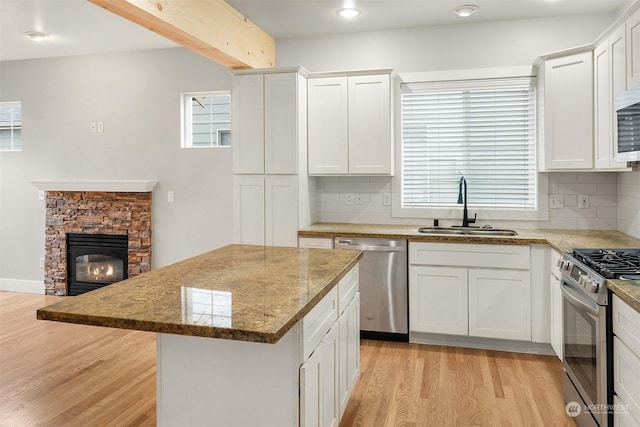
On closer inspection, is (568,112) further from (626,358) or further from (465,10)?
(626,358)

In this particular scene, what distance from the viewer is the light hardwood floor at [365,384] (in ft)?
8.38

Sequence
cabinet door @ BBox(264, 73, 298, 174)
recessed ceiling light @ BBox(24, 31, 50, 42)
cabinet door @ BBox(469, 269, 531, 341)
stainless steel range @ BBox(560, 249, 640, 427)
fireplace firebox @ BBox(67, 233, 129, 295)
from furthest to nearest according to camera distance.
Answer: fireplace firebox @ BBox(67, 233, 129, 295), recessed ceiling light @ BBox(24, 31, 50, 42), cabinet door @ BBox(264, 73, 298, 174), cabinet door @ BBox(469, 269, 531, 341), stainless steel range @ BBox(560, 249, 640, 427)

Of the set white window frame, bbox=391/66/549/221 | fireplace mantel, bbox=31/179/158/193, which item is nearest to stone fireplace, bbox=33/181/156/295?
fireplace mantel, bbox=31/179/158/193

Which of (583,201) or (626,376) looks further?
(583,201)

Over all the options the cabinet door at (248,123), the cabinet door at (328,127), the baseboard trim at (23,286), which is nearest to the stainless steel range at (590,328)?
the cabinet door at (328,127)

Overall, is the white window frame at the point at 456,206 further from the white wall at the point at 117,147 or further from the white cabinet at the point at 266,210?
the white wall at the point at 117,147

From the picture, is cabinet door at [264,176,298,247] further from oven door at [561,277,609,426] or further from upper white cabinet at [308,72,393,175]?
oven door at [561,277,609,426]

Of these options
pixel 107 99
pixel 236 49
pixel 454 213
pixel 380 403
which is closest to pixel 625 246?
pixel 454 213

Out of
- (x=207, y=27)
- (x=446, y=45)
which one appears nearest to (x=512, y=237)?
(x=446, y=45)

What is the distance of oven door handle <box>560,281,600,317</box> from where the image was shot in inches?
82.8

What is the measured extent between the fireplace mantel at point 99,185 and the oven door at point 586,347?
410cm

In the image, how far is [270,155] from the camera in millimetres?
3965

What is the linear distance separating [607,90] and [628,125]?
2.14ft

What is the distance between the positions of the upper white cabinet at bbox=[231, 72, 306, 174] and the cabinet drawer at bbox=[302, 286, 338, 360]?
1975mm
